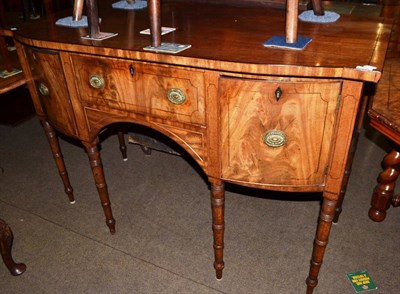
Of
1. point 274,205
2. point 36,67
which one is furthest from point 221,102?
point 274,205

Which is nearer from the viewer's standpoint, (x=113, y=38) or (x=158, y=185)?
(x=113, y=38)

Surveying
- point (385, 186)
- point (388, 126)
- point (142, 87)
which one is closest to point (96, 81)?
point (142, 87)

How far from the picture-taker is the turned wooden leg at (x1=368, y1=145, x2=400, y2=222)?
183cm

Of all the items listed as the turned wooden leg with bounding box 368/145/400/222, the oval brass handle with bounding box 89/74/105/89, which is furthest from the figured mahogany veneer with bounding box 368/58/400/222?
the oval brass handle with bounding box 89/74/105/89

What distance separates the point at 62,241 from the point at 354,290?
1.44 m

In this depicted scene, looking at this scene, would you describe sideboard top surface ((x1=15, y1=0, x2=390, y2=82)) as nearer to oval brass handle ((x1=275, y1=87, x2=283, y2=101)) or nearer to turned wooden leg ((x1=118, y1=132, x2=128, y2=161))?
oval brass handle ((x1=275, y1=87, x2=283, y2=101))

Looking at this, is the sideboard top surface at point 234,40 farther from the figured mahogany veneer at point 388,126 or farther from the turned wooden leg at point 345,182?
the turned wooden leg at point 345,182

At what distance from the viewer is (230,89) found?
1.15 m

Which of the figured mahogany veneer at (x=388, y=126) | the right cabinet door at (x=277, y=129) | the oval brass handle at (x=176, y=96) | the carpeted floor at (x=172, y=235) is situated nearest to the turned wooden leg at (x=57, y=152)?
the carpeted floor at (x=172, y=235)

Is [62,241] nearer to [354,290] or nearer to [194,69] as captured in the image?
[194,69]

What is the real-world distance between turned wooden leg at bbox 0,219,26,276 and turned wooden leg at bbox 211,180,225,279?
0.89 m

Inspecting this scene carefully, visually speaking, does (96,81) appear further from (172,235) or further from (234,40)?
(172,235)

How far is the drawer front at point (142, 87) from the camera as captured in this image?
1225 mm

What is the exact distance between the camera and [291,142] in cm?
119
